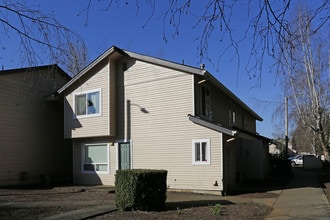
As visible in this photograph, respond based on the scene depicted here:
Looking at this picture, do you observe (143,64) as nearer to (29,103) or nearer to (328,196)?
(29,103)

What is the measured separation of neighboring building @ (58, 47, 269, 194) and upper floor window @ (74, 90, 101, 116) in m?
0.06

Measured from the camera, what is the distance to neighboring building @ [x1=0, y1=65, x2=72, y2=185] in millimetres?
21359

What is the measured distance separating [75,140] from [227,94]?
9425 mm

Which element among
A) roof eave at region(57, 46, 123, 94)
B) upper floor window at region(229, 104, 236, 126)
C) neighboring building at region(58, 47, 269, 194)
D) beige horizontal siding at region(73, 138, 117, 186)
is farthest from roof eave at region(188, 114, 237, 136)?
upper floor window at region(229, 104, 236, 126)

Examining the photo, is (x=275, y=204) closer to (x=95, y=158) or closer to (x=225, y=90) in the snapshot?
(x=225, y=90)

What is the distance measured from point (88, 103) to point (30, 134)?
4.04 meters

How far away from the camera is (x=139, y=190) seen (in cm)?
1246

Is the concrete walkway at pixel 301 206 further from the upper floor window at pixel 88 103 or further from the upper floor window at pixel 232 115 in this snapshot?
the upper floor window at pixel 88 103

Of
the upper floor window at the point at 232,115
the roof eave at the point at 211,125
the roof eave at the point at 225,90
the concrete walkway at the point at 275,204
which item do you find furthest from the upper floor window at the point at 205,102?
the upper floor window at the point at 232,115

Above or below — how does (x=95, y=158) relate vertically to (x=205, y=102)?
below

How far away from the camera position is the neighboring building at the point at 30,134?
21359 millimetres

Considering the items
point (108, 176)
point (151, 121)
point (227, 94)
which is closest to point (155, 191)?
point (151, 121)

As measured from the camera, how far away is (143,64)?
2098cm

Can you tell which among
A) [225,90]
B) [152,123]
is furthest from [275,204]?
[225,90]
